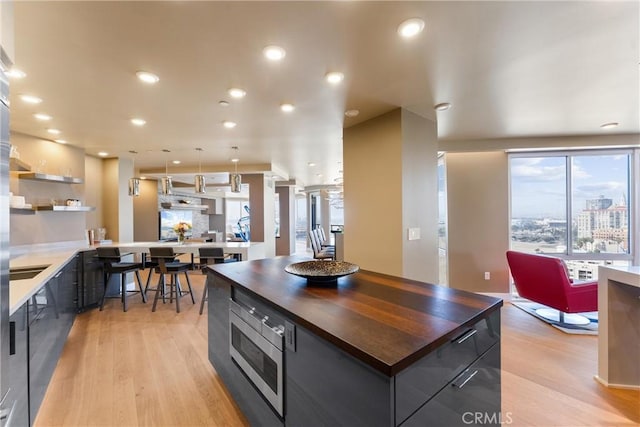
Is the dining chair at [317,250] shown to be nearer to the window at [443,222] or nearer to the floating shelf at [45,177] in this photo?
the window at [443,222]

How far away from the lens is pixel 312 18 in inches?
62.9

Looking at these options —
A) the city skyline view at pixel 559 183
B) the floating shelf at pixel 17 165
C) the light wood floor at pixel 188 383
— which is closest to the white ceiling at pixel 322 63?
the floating shelf at pixel 17 165

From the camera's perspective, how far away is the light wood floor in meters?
1.91

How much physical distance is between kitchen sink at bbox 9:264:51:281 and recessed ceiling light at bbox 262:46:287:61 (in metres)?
3.01

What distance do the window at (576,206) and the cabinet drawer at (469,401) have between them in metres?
3.96

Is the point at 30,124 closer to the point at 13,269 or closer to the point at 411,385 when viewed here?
the point at 13,269

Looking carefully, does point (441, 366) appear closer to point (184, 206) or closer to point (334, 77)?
point (334, 77)

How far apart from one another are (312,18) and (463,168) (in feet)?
12.6

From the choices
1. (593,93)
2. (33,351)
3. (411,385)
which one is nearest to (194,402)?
(33,351)

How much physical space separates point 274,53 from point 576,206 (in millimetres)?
5061

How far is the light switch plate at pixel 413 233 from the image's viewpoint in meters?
3.08

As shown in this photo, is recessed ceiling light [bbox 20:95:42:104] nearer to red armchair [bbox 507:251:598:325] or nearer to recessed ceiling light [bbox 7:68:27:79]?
recessed ceiling light [bbox 7:68:27:79]

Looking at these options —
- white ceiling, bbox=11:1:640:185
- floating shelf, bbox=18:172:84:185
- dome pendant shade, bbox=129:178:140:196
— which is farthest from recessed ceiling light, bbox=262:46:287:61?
floating shelf, bbox=18:172:84:185

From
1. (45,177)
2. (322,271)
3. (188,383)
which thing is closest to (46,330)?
(188,383)
